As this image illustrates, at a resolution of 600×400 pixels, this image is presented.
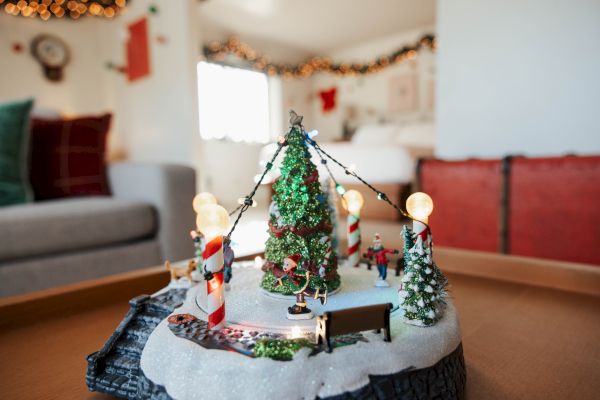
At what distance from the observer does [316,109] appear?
683 centimetres

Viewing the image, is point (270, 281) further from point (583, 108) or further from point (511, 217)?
point (583, 108)

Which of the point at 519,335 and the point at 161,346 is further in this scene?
the point at 519,335

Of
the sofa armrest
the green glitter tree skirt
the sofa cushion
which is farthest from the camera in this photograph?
the sofa armrest

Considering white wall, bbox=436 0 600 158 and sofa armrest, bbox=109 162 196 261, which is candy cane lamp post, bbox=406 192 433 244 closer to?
sofa armrest, bbox=109 162 196 261

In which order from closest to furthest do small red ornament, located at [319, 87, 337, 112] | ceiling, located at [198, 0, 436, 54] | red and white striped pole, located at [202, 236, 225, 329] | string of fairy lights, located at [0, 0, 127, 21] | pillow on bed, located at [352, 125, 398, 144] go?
red and white striped pole, located at [202, 236, 225, 329] → string of fairy lights, located at [0, 0, 127, 21] → ceiling, located at [198, 0, 436, 54] → pillow on bed, located at [352, 125, 398, 144] → small red ornament, located at [319, 87, 337, 112]

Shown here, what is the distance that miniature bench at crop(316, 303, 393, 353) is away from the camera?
48 centimetres

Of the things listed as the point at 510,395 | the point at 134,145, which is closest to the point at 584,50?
the point at 510,395

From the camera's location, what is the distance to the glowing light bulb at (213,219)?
22.5 inches

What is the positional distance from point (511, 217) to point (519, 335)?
1211 mm

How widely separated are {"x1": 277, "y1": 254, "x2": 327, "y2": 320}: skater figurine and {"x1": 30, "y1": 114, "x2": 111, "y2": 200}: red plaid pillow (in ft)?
5.22

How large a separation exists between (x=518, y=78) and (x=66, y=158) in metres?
2.32

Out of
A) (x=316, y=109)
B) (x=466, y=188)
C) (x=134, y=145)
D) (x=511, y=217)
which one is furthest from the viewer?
(x=316, y=109)

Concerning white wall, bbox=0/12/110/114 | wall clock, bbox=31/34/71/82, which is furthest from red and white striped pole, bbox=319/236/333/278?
wall clock, bbox=31/34/71/82

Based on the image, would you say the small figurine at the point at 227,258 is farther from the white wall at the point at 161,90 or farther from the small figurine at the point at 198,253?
the white wall at the point at 161,90
